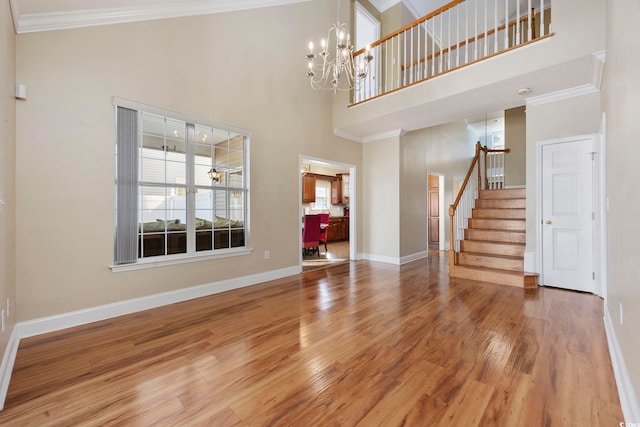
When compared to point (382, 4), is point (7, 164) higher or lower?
lower

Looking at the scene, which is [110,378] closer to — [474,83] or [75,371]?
[75,371]

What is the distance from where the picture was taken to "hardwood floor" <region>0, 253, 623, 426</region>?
1.48m

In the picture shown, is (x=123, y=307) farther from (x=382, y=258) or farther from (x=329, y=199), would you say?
(x=329, y=199)

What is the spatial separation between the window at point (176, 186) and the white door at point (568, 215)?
4.46 metres

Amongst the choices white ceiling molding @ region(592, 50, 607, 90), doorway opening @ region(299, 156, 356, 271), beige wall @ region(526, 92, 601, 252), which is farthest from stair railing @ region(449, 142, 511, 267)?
doorway opening @ region(299, 156, 356, 271)

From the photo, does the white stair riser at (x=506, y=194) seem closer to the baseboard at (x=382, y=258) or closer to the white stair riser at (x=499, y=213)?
the white stair riser at (x=499, y=213)

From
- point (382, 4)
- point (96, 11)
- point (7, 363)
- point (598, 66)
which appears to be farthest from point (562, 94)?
point (7, 363)

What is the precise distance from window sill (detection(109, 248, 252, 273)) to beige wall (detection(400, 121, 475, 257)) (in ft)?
11.1

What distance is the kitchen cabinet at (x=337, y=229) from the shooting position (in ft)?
28.8

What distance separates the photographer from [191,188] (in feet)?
11.3

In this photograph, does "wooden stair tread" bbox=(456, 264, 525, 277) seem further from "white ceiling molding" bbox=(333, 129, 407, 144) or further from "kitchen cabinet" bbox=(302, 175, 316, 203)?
"kitchen cabinet" bbox=(302, 175, 316, 203)

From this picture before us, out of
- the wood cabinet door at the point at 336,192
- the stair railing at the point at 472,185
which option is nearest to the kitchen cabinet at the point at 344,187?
the wood cabinet door at the point at 336,192

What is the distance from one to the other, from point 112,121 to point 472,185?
620 centimetres

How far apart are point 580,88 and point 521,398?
4.07 metres
